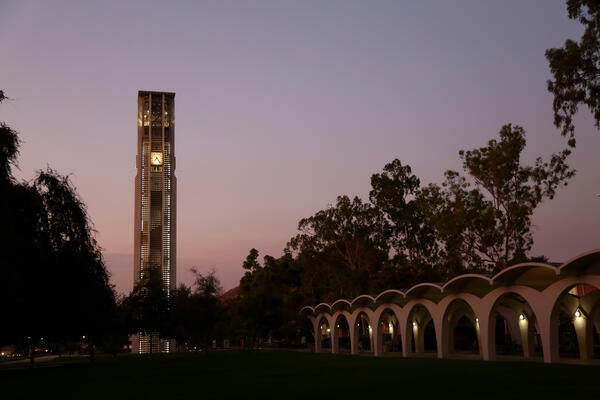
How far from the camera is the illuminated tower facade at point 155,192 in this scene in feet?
403

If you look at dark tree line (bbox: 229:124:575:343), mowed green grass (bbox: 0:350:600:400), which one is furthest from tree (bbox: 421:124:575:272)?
mowed green grass (bbox: 0:350:600:400)

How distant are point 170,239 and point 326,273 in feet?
200

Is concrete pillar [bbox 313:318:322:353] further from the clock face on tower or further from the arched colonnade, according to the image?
the clock face on tower

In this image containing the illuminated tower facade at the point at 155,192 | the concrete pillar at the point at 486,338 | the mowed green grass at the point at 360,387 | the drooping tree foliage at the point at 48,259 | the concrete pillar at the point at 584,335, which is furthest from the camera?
the illuminated tower facade at the point at 155,192

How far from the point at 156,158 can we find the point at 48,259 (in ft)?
345

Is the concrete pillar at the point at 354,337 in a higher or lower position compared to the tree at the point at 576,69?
lower

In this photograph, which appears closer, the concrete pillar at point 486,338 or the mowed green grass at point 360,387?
the mowed green grass at point 360,387

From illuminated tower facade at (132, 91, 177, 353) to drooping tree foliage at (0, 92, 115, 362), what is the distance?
88334 millimetres

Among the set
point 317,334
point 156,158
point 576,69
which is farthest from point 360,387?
point 156,158

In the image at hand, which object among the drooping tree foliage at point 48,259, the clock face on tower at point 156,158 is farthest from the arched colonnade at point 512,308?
the clock face on tower at point 156,158

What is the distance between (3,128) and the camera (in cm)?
2408

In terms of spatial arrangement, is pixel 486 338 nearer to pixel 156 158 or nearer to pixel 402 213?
pixel 402 213

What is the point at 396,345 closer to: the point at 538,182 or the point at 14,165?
the point at 538,182

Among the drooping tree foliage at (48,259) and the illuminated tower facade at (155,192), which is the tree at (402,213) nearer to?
the drooping tree foliage at (48,259)
